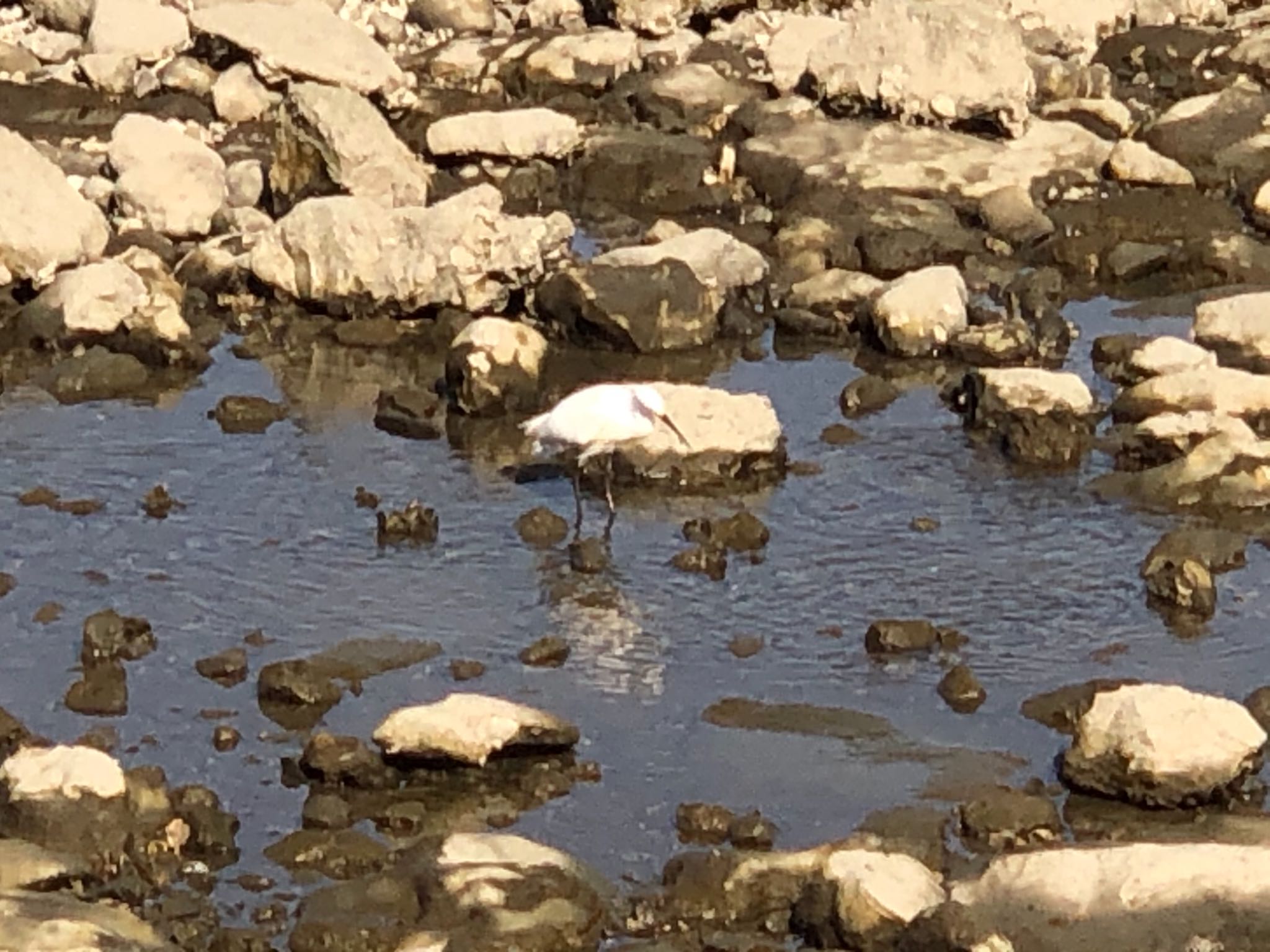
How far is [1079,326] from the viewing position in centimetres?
1950

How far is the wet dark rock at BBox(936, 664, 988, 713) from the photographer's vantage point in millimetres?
13062

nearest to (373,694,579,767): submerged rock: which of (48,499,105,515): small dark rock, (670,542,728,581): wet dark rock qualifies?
(670,542,728,581): wet dark rock

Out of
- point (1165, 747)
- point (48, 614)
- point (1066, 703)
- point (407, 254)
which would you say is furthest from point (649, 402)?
point (1165, 747)

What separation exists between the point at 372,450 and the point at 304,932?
6.76 m

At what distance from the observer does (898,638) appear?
13.7m

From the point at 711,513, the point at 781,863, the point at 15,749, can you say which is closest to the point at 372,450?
the point at 711,513

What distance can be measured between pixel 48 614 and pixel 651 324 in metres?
5.88

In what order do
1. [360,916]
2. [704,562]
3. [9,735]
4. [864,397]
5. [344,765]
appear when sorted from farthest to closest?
[864,397] → [704,562] → [9,735] → [344,765] → [360,916]

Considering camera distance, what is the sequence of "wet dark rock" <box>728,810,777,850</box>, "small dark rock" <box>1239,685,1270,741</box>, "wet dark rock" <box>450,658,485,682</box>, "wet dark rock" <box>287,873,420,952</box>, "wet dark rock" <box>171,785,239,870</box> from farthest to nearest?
"wet dark rock" <box>450,658,485,682</box>, "small dark rock" <box>1239,685,1270,741</box>, "wet dark rock" <box>728,810,777,850</box>, "wet dark rock" <box>171,785,239,870</box>, "wet dark rock" <box>287,873,420,952</box>

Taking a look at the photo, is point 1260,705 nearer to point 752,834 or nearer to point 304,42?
point 752,834

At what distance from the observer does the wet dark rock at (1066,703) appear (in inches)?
507

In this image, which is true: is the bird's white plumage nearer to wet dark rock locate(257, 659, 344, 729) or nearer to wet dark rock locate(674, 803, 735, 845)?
wet dark rock locate(257, 659, 344, 729)

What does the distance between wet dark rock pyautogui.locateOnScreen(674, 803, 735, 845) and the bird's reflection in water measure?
62.6 inches

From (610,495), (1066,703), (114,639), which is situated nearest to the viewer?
(1066,703)
